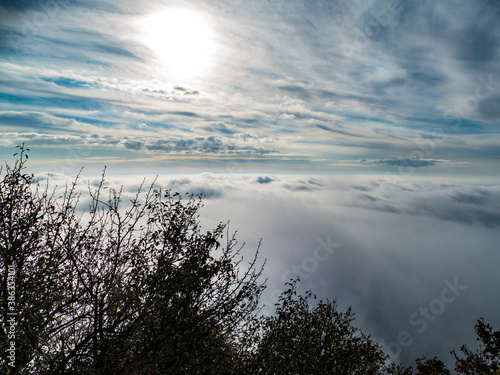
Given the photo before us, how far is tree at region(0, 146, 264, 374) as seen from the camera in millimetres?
10617

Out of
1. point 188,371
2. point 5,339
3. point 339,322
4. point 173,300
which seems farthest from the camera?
point 339,322

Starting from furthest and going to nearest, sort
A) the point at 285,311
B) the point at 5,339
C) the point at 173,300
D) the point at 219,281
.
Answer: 1. the point at 285,311
2. the point at 219,281
3. the point at 173,300
4. the point at 5,339

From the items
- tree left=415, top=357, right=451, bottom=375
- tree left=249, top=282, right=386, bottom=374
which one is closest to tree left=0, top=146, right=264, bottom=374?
tree left=249, top=282, right=386, bottom=374

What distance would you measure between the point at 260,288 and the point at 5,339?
10914 millimetres

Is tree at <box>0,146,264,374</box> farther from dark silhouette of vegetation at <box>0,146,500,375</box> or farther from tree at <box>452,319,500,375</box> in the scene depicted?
tree at <box>452,319,500,375</box>

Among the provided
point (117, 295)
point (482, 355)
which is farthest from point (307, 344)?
point (482, 355)

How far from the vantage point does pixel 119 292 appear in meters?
10.5

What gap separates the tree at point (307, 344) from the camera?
1881cm

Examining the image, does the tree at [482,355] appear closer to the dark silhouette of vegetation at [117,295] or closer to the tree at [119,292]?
the dark silhouette of vegetation at [117,295]

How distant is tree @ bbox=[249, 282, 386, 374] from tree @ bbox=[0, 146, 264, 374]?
17.0 feet

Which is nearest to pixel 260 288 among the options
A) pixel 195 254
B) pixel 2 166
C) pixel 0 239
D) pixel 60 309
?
pixel 195 254

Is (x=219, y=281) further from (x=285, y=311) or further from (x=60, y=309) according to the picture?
(x=285, y=311)

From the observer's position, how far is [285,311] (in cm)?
2038

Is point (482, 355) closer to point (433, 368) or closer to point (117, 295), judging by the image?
point (433, 368)
